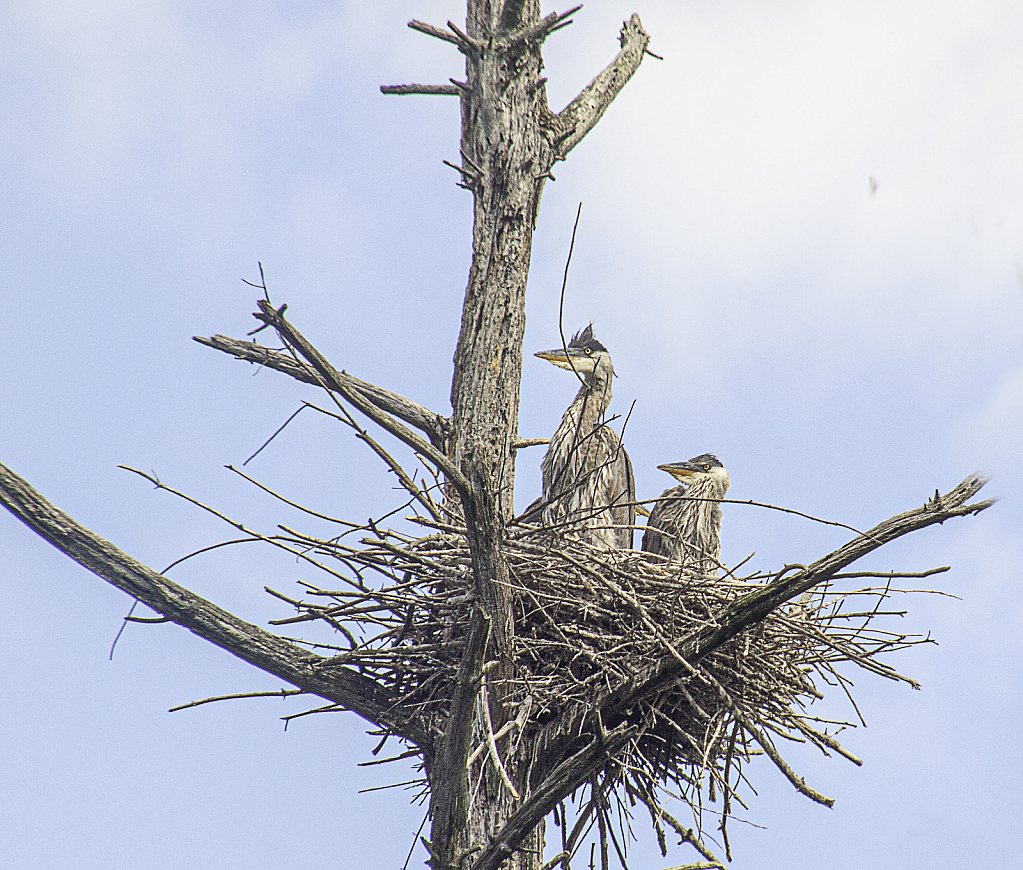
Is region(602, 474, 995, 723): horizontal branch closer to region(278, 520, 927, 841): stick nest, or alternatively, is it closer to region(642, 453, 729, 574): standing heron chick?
region(278, 520, 927, 841): stick nest

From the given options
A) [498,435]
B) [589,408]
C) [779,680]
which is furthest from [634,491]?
[779,680]

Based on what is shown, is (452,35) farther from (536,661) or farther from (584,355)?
(536,661)

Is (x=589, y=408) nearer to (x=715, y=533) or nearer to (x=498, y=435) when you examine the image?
(x=715, y=533)

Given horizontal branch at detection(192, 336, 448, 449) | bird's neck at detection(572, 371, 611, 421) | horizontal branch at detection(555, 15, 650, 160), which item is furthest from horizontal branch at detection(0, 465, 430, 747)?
horizontal branch at detection(555, 15, 650, 160)

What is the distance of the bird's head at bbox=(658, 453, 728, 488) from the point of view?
20.8 ft

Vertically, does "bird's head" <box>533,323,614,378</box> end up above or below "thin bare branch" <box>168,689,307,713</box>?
above

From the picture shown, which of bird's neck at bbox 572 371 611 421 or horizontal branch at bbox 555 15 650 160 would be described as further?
bird's neck at bbox 572 371 611 421

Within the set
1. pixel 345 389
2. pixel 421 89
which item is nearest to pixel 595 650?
pixel 345 389

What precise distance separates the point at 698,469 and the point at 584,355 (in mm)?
1050

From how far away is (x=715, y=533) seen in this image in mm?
5695

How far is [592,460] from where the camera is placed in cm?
536

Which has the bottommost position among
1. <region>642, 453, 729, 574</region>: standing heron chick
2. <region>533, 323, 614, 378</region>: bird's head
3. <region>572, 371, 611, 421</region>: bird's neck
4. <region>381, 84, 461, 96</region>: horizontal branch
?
<region>642, 453, 729, 574</region>: standing heron chick

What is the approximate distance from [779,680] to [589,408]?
2.16 meters

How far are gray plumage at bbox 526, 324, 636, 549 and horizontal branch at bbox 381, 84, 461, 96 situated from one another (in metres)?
1.30
